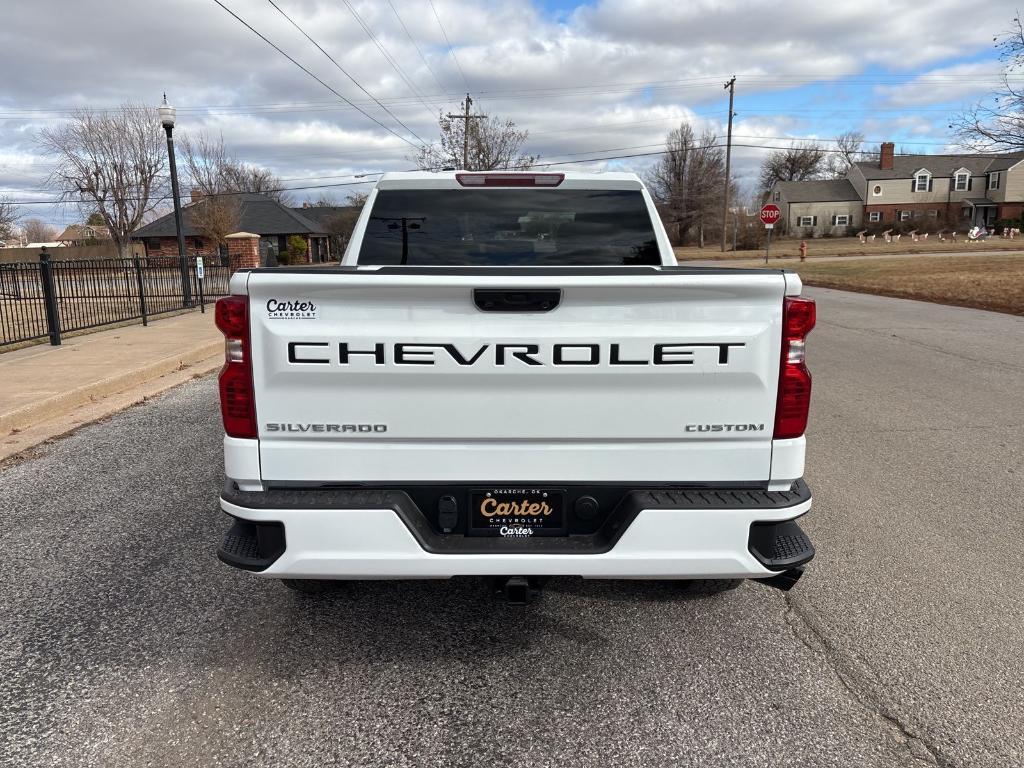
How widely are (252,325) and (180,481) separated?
3.42m

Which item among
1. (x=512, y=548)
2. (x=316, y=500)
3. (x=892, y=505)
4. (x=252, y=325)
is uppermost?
(x=252, y=325)

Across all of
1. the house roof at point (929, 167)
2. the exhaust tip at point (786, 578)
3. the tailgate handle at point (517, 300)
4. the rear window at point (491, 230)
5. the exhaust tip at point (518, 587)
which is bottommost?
the exhaust tip at point (786, 578)

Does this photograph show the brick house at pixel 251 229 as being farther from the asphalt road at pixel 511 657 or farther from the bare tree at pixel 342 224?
the asphalt road at pixel 511 657

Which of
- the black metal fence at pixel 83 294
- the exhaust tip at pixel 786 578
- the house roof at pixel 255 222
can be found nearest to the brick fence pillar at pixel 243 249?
the black metal fence at pixel 83 294

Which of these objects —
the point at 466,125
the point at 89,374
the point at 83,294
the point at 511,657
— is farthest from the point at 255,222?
the point at 511,657

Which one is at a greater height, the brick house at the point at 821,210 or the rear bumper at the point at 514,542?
the brick house at the point at 821,210

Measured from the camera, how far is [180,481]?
5.57 meters

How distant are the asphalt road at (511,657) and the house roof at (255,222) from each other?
159ft

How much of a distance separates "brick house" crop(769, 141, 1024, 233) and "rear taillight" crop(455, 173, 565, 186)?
87.0 meters

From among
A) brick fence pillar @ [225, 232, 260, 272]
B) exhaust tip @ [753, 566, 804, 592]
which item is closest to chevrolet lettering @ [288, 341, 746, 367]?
exhaust tip @ [753, 566, 804, 592]

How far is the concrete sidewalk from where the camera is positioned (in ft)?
23.9

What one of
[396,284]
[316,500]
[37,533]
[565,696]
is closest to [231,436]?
[316,500]

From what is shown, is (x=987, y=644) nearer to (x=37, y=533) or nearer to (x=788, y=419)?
(x=788, y=419)

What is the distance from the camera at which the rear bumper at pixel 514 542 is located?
8.99 ft
